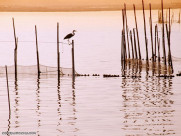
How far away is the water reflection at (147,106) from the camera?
50.3ft

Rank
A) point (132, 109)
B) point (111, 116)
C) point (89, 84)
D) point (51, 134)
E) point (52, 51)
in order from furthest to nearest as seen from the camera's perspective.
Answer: point (52, 51), point (89, 84), point (132, 109), point (111, 116), point (51, 134)

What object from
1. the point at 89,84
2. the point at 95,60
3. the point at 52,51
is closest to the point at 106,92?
the point at 89,84

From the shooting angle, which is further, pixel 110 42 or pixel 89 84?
pixel 110 42

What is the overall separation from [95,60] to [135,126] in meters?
30.3

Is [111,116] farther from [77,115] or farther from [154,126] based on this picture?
[154,126]

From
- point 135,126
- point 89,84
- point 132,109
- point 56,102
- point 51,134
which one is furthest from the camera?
point 89,84

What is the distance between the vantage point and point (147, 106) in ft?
64.4

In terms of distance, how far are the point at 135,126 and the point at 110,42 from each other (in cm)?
5577

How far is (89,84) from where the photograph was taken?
2647 cm

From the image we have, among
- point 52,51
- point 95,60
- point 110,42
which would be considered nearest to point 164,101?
point 95,60

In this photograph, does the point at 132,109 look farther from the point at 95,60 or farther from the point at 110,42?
the point at 110,42

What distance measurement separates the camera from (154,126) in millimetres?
15664

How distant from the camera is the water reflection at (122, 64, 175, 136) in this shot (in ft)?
50.3

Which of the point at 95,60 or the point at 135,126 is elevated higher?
the point at 95,60
